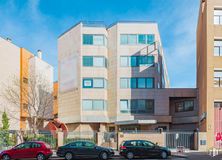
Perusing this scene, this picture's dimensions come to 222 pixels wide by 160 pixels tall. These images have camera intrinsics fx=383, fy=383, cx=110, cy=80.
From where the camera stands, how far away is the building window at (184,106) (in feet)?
168

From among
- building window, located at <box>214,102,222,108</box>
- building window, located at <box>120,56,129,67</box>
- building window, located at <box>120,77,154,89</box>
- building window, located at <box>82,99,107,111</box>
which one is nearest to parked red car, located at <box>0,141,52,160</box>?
building window, located at <box>214,102,222,108</box>

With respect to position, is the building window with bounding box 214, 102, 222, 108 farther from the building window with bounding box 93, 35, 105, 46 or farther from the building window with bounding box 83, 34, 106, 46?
the building window with bounding box 83, 34, 106, 46

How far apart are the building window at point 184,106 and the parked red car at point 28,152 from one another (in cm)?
2739

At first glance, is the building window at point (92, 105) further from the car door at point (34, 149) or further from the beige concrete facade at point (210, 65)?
the car door at point (34, 149)

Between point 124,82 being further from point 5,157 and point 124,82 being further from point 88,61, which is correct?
point 5,157

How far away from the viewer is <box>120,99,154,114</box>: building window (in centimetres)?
5056

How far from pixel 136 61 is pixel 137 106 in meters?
5.99

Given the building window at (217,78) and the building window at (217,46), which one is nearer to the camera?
the building window at (217,78)

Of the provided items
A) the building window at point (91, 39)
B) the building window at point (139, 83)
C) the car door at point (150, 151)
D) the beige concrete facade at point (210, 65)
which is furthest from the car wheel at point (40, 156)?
the building window at point (91, 39)

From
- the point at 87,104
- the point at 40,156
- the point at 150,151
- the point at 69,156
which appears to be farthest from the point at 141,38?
the point at 40,156

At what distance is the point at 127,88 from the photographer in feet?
168

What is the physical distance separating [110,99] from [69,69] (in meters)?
7.19

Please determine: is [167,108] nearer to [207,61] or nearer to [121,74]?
[121,74]

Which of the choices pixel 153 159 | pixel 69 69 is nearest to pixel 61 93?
pixel 69 69
